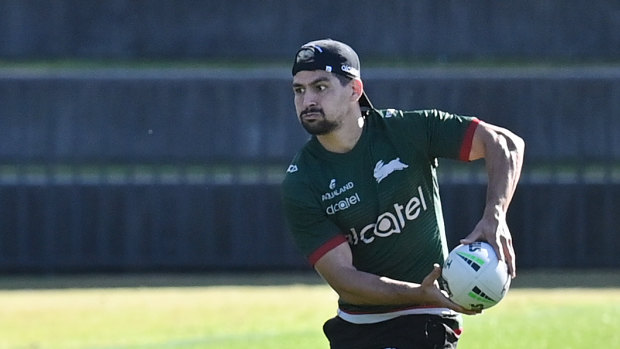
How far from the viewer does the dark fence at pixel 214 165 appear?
1633 cm

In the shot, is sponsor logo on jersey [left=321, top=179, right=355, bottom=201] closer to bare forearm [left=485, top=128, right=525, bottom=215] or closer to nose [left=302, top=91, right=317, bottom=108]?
nose [left=302, top=91, right=317, bottom=108]

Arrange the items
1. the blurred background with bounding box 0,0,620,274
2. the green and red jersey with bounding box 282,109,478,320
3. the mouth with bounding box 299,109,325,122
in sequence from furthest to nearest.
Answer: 1. the blurred background with bounding box 0,0,620,274
2. the green and red jersey with bounding box 282,109,478,320
3. the mouth with bounding box 299,109,325,122

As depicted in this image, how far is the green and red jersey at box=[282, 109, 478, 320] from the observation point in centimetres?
648

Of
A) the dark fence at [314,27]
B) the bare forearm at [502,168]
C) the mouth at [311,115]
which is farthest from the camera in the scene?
the dark fence at [314,27]

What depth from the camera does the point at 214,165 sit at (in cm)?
1662

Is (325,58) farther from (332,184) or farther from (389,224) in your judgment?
(389,224)

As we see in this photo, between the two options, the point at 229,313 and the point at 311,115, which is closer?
the point at 311,115

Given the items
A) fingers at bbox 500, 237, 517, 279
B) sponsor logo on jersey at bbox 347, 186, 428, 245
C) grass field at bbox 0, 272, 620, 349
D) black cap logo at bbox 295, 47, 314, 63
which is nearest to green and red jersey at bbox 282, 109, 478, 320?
sponsor logo on jersey at bbox 347, 186, 428, 245

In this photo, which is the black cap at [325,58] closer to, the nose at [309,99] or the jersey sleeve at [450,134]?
the nose at [309,99]

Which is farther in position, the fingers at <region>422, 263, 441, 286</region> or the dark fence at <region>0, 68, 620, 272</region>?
the dark fence at <region>0, 68, 620, 272</region>

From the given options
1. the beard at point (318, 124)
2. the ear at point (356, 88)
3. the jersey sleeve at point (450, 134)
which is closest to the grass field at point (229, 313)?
the jersey sleeve at point (450, 134)

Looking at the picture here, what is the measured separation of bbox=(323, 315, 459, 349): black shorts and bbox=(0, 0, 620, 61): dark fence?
11.8 m

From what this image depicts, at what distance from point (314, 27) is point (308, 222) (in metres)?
11.9

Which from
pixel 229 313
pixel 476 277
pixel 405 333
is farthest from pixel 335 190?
pixel 229 313
